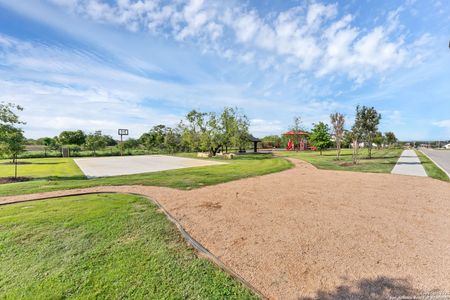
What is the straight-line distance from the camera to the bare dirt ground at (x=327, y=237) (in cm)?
229

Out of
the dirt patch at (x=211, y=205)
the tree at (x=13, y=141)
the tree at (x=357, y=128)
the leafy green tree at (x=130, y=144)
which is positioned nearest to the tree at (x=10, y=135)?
the tree at (x=13, y=141)

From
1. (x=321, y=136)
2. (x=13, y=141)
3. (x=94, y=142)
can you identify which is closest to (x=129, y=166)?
(x=13, y=141)

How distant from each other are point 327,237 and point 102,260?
3.53 meters

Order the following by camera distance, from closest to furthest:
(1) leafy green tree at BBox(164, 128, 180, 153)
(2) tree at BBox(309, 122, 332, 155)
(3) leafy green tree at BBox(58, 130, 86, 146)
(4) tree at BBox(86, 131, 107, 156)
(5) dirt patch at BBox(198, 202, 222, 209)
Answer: (5) dirt patch at BBox(198, 202, 222, 209) < (2) tree at BBox(309, 122, 332, 155) < (4) tree at BBox(86, 131, 107, 156) < (1) leafy green tree at BBox(164, 128, 180, 153) < (3) leafy green tree at BBox(58, 130, 86, 146)

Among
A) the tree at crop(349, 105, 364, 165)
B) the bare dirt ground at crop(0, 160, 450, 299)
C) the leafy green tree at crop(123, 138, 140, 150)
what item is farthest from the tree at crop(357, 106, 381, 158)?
the leafy green tree at crop(123, 138, 140, 150)

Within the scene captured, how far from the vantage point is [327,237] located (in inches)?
131

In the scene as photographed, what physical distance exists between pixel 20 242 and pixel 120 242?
67.6 inches

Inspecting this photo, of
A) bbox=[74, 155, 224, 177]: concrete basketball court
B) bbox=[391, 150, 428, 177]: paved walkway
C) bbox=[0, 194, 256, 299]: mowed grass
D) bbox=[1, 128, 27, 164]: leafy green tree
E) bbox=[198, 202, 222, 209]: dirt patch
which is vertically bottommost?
bbox=[0, 194, 256, 299]: mowed grass

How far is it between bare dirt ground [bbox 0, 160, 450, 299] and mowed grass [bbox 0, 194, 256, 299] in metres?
0.43

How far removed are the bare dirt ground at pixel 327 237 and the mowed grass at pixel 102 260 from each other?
A: 0.43 meters

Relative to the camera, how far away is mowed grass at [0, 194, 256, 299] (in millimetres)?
2262

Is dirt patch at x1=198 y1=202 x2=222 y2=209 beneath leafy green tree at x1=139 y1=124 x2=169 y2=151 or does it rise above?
beneath

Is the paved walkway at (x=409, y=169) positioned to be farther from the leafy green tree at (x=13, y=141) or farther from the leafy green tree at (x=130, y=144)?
the leafy green tree at (x=130, y=144)

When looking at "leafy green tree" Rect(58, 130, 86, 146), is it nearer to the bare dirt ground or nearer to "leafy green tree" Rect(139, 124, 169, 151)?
"leafy green tree" Rect(139, 124, 169, 151)
